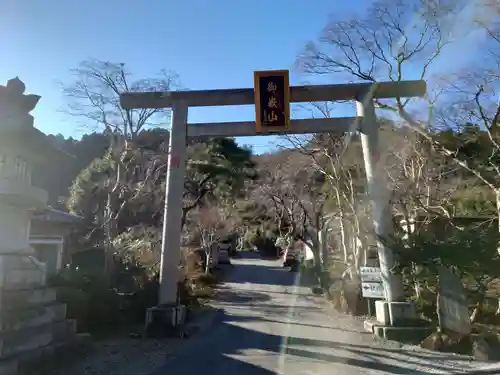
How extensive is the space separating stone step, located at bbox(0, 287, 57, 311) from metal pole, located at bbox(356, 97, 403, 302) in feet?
27.0

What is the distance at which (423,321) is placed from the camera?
10.1 m

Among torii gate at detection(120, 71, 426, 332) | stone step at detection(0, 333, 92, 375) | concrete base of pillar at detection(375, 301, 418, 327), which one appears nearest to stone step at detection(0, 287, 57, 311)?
stone step at detection(0, 333, 92, 375)

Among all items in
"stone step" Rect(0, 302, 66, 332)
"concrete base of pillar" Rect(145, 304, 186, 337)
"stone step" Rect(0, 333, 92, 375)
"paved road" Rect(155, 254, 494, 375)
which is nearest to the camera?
"stone step" Rect(0, 333, 92, 375)

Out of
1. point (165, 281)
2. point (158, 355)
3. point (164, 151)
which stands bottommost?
point (158, 355)

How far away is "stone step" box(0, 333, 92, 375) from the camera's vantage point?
6426mm

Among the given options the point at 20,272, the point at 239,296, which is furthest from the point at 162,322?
the point at 239,296

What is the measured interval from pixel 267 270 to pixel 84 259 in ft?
64.5

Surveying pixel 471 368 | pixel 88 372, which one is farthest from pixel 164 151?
pixel 471 368

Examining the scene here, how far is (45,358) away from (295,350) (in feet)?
17.2

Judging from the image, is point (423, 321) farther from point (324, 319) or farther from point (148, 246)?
point (148, 246)

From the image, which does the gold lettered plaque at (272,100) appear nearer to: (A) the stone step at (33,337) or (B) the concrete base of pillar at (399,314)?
(B) the concrete base of pillar at (399,314)

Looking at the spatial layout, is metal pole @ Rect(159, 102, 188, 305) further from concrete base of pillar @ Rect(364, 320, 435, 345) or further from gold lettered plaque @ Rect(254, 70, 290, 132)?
concrete base of pillar @ Rect(364, 320, 435, 345)

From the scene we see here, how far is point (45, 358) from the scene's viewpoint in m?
7.34

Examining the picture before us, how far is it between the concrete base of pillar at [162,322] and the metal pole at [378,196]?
583cm
